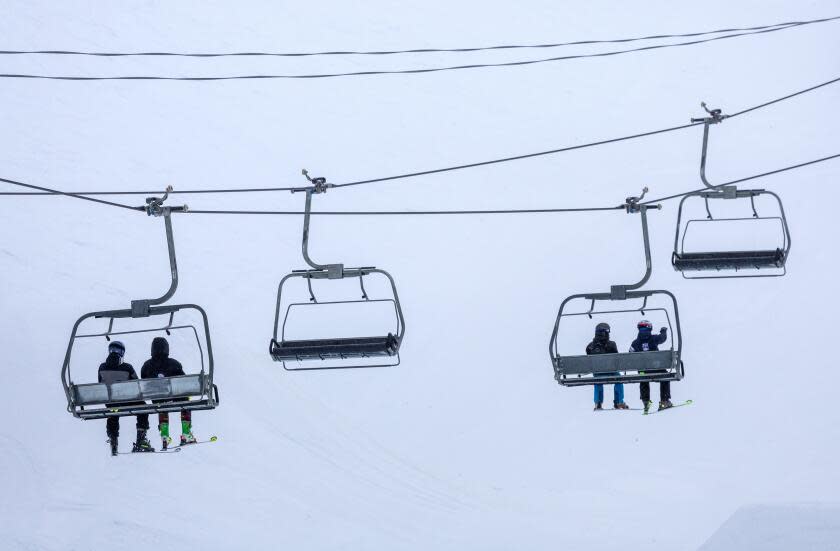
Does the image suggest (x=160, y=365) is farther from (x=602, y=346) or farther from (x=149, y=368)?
(x=602, y=346)

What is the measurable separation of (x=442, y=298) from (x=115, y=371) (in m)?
13.7

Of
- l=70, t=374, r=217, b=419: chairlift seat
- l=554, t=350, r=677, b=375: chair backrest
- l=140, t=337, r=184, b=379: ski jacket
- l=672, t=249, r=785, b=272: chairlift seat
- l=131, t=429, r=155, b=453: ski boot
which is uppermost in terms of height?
l=672, t=249, r=785, b=272: chairlift seat

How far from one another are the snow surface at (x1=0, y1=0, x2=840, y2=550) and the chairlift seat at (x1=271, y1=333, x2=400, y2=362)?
13.6 metres

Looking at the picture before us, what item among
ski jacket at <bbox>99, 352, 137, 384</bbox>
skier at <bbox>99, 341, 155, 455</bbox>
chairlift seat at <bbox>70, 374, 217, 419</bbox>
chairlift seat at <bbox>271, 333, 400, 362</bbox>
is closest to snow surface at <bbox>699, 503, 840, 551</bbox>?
skier at <bbox>99, 341, 155, 455</bbox>

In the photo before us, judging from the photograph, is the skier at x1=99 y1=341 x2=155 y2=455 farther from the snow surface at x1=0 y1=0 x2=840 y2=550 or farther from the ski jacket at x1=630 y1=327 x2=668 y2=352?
the snow surface at x1=0 y1=0 x2=840 y2=550

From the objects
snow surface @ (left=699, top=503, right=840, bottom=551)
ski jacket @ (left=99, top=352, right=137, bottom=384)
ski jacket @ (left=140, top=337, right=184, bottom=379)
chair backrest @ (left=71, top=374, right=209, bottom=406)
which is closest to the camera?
chair backrest @ (left=71, top=374, right=209, bottom=406)

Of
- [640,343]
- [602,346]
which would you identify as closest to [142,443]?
[602,346]

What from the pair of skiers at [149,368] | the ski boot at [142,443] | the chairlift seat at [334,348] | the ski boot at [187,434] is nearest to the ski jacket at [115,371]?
the pair of skiers at [149,368]

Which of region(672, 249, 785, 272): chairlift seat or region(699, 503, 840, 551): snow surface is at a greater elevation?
region(672, 249, 785, 272): chairlift seat

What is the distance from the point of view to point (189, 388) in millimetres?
10359

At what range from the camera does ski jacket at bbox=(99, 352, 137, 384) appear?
11750mm

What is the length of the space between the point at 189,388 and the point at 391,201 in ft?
52.7

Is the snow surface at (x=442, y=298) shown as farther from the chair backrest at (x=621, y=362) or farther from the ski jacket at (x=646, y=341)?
the chair backrest at (x=621, y=362)

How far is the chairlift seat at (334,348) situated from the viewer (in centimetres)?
1035
